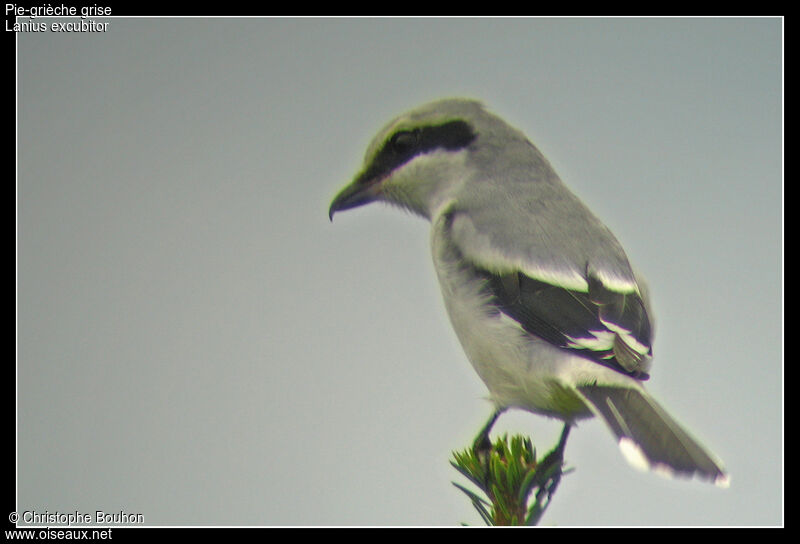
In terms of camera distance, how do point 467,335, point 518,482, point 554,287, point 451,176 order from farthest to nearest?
point 451,176, point 467,335, point 554,287, point 518,482

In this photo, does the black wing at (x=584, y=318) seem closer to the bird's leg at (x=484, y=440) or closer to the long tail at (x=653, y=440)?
the long tail at (x=653, y=440)

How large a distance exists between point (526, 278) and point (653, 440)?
1.23 ft

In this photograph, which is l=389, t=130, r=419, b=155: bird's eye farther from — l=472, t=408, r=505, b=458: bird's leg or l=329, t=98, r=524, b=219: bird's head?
l=472, t=408, r=505, b=458: bird's leg

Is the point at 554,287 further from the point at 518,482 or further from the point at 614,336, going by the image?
the point at 518,482

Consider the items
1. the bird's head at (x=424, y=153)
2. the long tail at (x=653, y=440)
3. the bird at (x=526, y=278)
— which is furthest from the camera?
the bird's head at (x=424, y=153)

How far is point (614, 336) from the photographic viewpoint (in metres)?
1.27

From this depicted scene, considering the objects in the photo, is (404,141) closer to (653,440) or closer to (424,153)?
(424,153)

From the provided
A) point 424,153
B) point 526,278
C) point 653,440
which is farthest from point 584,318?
point 424,153

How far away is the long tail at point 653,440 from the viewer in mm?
1086

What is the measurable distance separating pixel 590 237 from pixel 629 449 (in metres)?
0.48

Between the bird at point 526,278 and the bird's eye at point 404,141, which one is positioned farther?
the bird's eye at point 404,141

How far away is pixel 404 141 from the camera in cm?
169

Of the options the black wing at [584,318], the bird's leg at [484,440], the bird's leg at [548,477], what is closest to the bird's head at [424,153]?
the black wing at [584,318]

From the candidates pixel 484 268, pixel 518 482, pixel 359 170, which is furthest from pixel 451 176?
pixel 518 482
